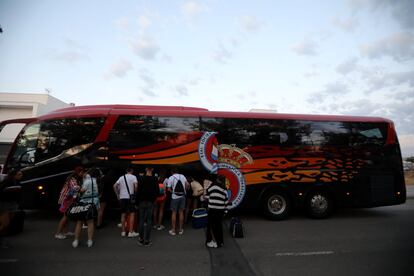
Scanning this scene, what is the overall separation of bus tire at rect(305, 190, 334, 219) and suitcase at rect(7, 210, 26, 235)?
27.1 feet

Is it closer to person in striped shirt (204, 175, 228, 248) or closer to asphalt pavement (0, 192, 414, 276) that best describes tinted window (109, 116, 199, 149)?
person in striped shirt (204, 175, 228, 248)

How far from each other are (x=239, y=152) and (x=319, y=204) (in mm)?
3297

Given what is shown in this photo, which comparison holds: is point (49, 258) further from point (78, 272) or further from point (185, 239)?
point (185, 239)

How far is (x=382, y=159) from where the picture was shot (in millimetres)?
7723

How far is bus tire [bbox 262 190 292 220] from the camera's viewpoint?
742cm

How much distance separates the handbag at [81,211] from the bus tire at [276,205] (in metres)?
4.97

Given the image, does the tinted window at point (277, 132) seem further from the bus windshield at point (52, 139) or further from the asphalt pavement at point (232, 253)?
the bus windshield at point (52, 139)

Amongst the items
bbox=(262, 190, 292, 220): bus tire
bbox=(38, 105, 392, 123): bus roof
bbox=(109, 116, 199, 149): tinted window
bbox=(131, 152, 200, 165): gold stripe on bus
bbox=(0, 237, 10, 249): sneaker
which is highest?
bbox=(38, 105, 392, 123): bus roof

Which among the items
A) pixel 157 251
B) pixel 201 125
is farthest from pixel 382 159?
pixel 157 251

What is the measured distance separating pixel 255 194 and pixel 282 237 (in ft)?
5.40

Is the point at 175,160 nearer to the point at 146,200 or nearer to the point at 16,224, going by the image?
the point at 146,200

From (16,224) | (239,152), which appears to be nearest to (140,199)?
(239,152)

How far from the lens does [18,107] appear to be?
91.1ft

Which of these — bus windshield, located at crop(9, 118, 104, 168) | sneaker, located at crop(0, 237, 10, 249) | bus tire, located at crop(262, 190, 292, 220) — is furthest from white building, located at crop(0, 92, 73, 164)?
bus tire, located at crop(262, 190, 292, 220)
